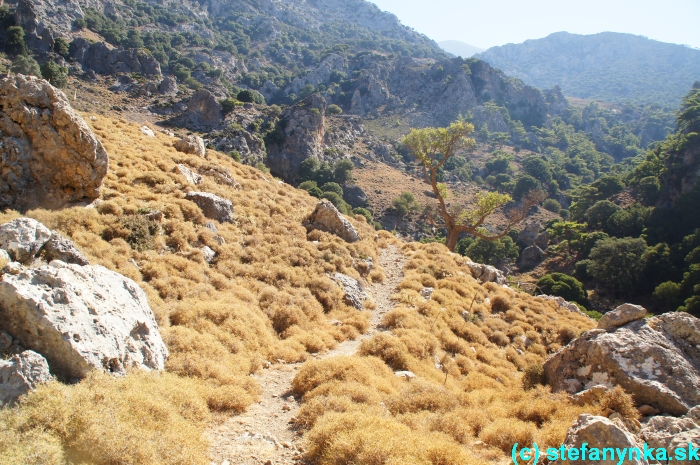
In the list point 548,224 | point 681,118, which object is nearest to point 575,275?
point 548,224

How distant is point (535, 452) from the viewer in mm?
4809

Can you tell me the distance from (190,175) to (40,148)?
6782 mm

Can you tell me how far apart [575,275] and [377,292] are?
40.7 m

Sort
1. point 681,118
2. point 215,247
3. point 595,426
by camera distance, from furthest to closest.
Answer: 1. point 681,118
2. point 215,247
3. point 595,426

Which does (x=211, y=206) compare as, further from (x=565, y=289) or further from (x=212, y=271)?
(x=565, y=289)

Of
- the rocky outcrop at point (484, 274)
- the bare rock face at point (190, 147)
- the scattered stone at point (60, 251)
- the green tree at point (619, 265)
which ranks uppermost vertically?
the bare rock face at point (190, 147)

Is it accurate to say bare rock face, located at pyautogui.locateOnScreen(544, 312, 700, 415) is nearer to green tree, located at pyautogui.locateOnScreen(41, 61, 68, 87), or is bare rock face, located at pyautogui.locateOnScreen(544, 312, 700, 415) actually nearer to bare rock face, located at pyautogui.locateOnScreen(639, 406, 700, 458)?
bare rock face, located at pyautogui.locateOnScreen(639, 406, 700, 458)

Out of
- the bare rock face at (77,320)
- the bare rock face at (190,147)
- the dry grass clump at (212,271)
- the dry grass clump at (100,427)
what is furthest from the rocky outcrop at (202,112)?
the dry grass clump at (100,427)

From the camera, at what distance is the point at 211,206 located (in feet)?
47.8

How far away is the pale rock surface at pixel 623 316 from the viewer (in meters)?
7.98

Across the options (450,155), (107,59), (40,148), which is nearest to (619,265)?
(450,155)

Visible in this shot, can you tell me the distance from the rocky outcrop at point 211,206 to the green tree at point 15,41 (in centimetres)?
6376

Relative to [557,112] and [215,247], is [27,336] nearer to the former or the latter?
[215,247]

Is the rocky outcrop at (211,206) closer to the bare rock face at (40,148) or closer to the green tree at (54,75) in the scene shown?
the bare rock face at (40,148)
